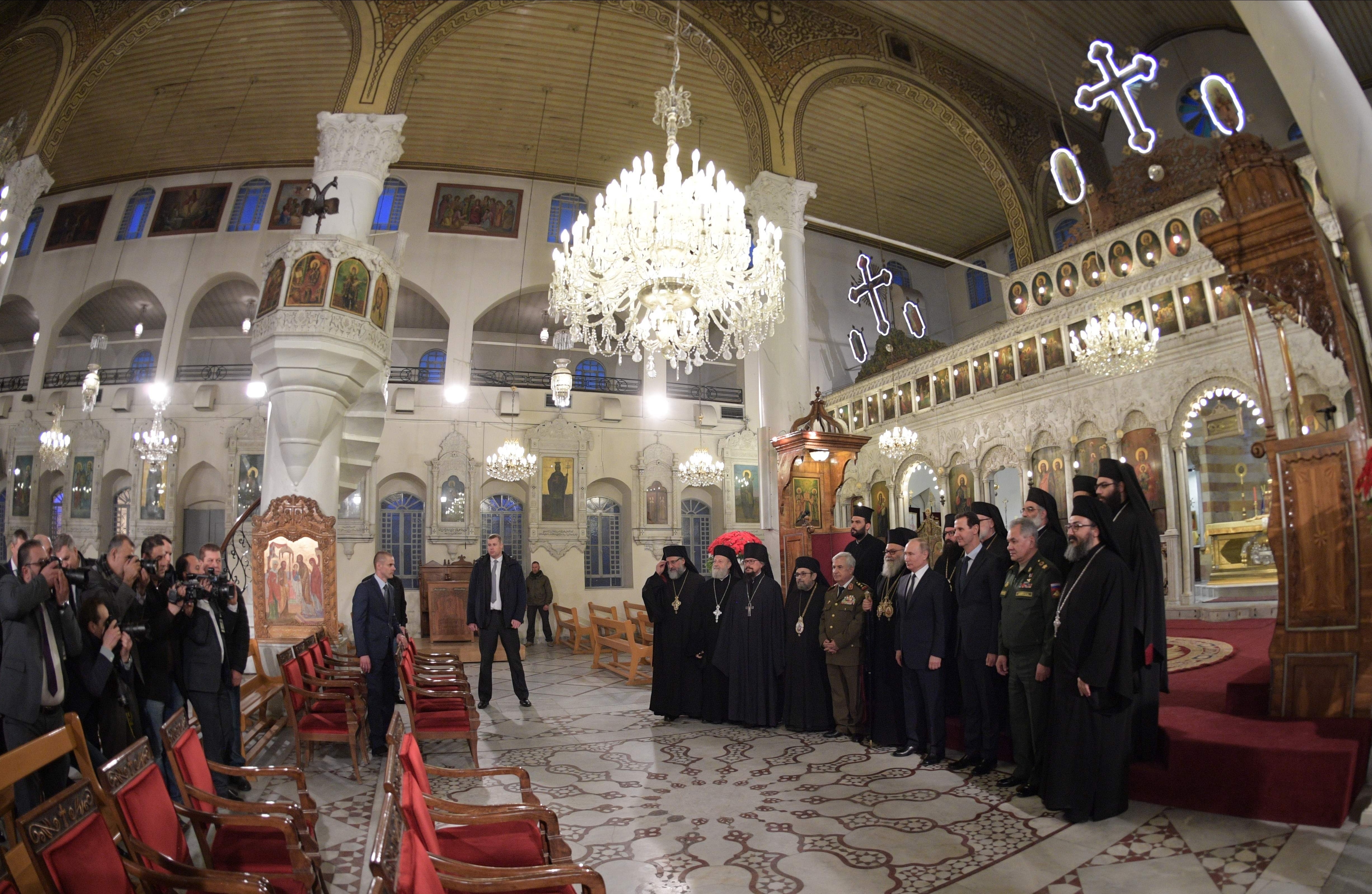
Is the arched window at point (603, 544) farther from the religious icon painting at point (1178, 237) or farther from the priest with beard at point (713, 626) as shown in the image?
the religious icon painting at point (1178, 237)

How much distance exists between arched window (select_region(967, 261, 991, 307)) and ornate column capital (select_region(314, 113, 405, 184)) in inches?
587

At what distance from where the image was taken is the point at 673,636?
6340 millimetres

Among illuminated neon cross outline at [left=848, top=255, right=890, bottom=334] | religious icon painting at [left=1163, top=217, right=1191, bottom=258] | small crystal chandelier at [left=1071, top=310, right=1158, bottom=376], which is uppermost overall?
illuminated neon cross outline at [left=848, top=255, right=890, bottom=334]

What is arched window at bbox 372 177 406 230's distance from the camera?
16.4 meters

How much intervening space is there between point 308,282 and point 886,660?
24.0 feet

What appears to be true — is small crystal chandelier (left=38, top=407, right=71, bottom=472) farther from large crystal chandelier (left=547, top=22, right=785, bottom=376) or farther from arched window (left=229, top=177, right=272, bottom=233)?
large crystal chandelier (left=547, top=22, right=785, bottom=376)

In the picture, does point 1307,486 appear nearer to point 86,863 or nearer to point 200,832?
point 200,832

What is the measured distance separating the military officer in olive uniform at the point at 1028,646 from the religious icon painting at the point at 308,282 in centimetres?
760

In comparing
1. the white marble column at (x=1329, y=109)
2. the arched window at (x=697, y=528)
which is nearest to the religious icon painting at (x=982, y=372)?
the arched window at (x=697, y=528)

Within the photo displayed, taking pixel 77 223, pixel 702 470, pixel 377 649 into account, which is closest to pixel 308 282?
pixel 377 649

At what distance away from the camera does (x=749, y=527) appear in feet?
57.5

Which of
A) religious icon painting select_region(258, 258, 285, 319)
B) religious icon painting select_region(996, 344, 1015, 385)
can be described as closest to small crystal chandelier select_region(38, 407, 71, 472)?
religious icon painting select_region(258, 258, 285, 319)

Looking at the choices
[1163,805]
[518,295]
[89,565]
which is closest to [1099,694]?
[1163,805]

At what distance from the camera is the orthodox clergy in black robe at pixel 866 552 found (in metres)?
6.12
